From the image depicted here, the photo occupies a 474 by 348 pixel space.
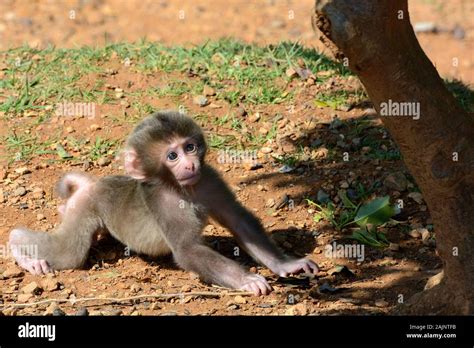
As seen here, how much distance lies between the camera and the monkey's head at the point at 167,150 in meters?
6.80

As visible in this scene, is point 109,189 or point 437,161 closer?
point 437,161

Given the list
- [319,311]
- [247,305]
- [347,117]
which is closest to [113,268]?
[247,305]

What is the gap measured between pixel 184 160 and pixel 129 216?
2.50 feet

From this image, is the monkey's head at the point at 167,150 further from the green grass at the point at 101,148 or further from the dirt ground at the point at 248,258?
the green grass at the point at 101,148

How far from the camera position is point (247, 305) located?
621 cm

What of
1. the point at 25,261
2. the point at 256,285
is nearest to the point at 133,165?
the point at 25,261

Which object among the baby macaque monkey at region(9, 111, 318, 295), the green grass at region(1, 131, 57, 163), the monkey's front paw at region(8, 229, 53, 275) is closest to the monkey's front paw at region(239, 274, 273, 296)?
the baby macaque monkey at region(9, 111, 318, 295)

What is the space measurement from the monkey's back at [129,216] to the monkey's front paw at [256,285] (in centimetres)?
89

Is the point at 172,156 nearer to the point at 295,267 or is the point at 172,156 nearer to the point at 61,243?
the point at 61,243

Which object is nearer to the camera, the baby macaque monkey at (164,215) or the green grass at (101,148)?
the baby macaque monkey at (164,215)

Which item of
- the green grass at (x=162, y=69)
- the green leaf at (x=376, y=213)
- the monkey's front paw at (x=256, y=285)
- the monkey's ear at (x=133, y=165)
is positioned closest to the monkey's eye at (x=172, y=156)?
the monkey's ear at (x=133, y=165)

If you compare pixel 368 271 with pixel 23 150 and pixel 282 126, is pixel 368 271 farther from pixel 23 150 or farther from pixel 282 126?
pixel 23 150

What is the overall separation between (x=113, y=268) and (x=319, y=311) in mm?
1989
